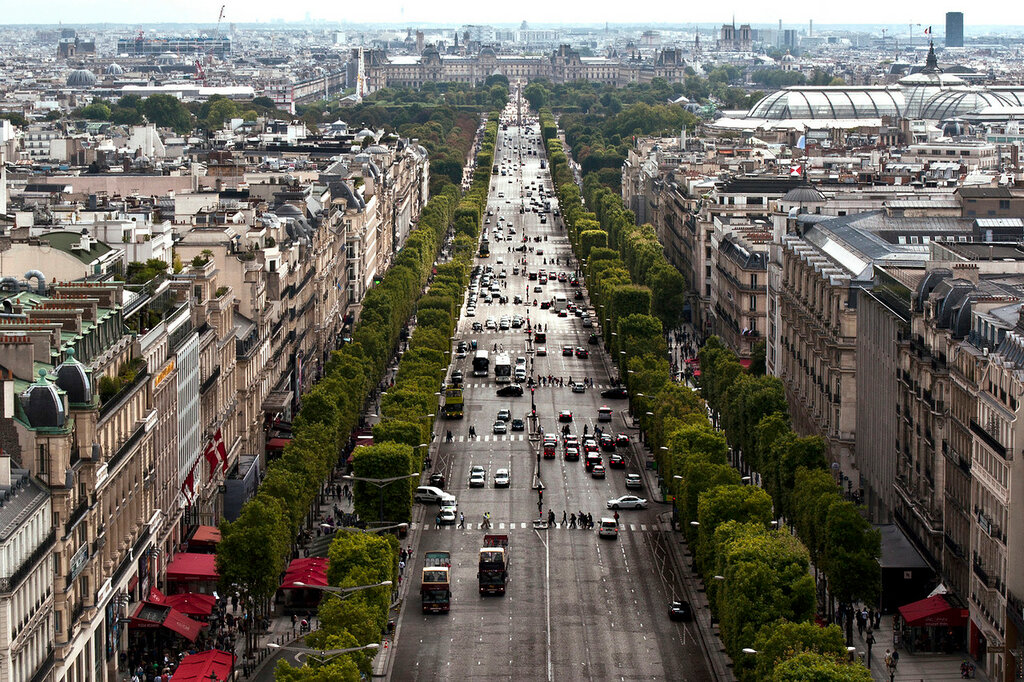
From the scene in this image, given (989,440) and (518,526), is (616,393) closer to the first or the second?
(518,526)

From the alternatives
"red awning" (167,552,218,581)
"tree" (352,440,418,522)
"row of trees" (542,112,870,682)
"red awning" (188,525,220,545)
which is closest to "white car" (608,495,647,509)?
"row of trees" (542,112,870,682)

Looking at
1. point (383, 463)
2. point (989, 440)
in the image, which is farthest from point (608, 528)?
point (989, 440)

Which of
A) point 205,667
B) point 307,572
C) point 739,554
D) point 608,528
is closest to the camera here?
point 205,667

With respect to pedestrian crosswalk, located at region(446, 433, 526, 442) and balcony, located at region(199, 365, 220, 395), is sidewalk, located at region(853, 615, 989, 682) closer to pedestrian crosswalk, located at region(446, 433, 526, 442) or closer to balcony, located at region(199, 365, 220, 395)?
balcony, located at region(199, 365, 220, 395)

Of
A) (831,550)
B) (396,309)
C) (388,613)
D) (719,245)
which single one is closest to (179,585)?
(388,613)

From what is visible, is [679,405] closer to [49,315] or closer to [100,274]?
[100,274]

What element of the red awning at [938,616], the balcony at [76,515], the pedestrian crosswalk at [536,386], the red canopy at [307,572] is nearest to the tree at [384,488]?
the red canopy at [307,572]

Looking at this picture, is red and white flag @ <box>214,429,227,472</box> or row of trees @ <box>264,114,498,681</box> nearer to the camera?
row of trees @ <box>264,114,498,681</box>
